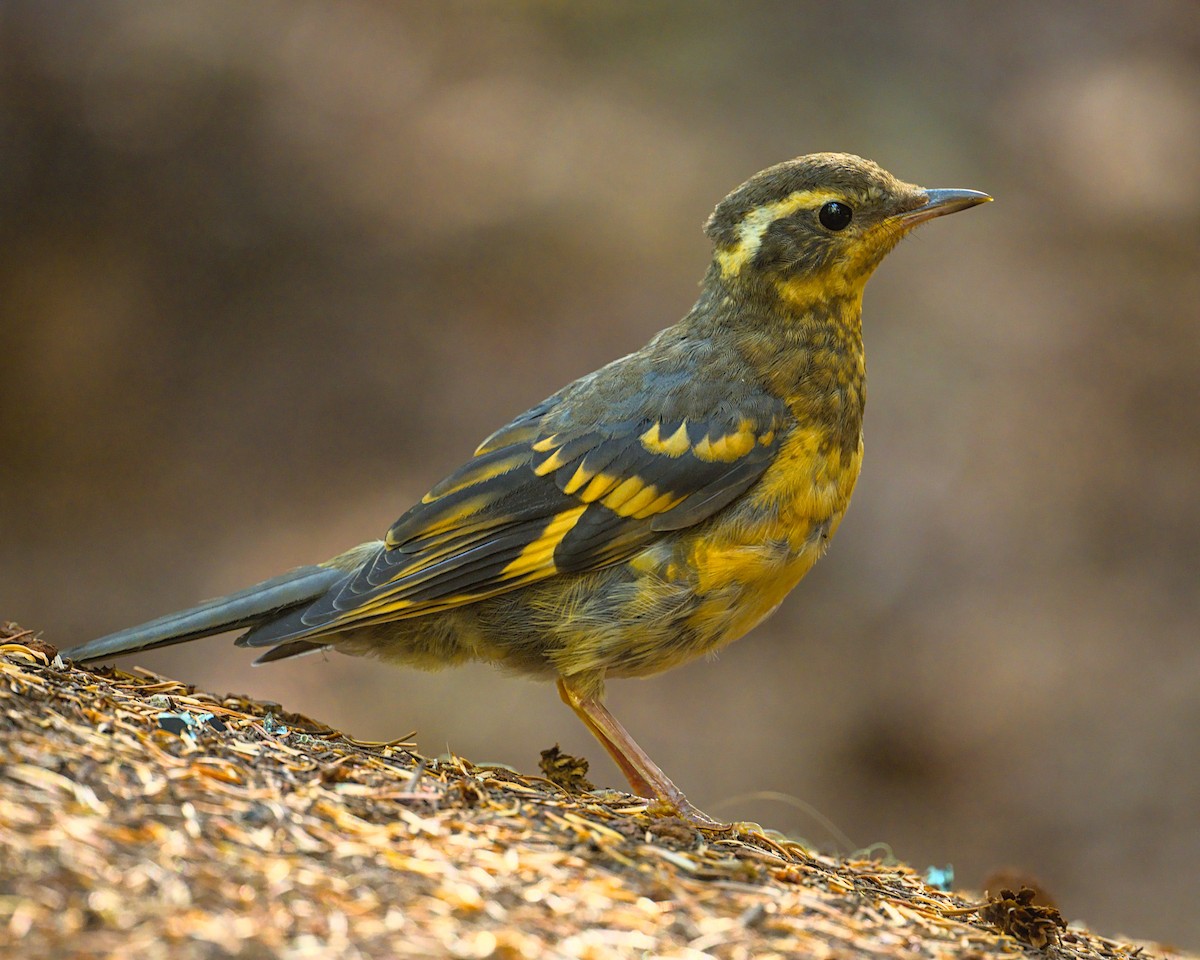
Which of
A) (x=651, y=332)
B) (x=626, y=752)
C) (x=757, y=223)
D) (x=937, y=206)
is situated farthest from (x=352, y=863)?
(x=651, y=332)

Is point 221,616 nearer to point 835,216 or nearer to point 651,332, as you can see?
point 835,216

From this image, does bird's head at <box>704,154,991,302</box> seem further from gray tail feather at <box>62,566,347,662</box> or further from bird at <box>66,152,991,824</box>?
gray tail feather at <box>62,566,347,662</box>

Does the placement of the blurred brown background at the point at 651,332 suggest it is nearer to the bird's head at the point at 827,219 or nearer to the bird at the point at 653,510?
the bird at the point at 653,510

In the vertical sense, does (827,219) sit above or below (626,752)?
above

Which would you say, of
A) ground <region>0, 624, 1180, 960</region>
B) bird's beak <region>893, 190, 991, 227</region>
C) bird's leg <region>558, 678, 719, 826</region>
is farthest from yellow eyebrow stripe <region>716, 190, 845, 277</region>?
ground <region>0, 624, 1180, 960</region>

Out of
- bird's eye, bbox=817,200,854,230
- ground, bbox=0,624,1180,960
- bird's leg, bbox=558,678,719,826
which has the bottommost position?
ground, bbox=0,624,1180,960

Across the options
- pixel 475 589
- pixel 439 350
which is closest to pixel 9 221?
pixel 439 350
